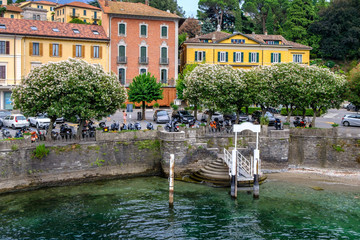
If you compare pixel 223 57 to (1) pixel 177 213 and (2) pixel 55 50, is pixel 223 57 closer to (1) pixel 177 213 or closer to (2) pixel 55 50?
(2) pixel 55 50

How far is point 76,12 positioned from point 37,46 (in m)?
55.8

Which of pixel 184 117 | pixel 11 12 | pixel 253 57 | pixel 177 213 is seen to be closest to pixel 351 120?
pixel 184 117

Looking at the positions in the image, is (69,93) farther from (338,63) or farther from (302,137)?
(338,63)

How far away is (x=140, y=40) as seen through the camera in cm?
6197

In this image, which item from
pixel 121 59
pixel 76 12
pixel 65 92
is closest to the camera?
pixel 65 92

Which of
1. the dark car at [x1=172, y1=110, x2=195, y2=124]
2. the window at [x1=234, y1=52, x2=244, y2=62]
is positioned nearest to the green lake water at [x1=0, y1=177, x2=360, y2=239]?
the dark car at [x1=172, y1=110, x2=195, y2=124]

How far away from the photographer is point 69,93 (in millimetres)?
31859

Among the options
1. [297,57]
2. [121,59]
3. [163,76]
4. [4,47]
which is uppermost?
[297,57]

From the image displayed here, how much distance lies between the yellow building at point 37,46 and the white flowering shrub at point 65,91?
70.3ft

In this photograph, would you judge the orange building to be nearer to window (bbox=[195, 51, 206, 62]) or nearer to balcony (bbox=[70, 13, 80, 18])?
window (bbox=[195, 51, 206, 62])

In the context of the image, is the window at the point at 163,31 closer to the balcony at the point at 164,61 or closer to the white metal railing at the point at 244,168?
the balcony at the point at 164,61

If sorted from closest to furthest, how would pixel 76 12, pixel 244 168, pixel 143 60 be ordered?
pixel 244 168, pixel 143 60, pixel 76 12

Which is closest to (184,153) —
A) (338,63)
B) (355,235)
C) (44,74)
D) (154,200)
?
Answer: (154,200)

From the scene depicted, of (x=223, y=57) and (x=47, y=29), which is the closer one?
(x=47, y=29)
